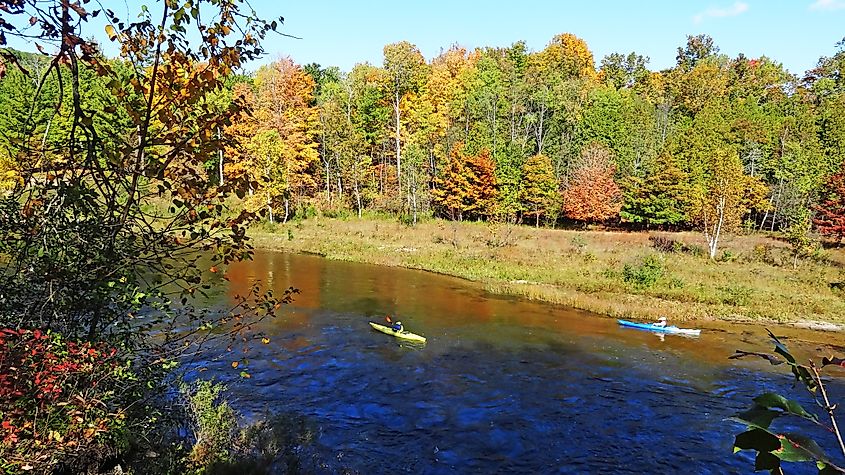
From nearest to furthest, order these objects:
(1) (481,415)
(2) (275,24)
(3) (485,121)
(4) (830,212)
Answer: (2) (275,24) < (1) (481,415) < (4) (830,212) < (3) (485,121)

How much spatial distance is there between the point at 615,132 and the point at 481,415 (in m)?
58.2

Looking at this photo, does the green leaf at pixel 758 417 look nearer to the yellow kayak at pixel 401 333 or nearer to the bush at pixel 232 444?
the bush at pixel 232 444

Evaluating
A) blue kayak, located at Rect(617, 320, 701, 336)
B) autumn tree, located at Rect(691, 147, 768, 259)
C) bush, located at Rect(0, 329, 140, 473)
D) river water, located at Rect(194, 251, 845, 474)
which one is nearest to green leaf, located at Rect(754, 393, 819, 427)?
bush, located at Rect(0, 329, 140, 473)

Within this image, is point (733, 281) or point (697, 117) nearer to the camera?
point (733, 281)

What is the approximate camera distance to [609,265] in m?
38.5

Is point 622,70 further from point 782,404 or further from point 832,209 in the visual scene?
point 782,404

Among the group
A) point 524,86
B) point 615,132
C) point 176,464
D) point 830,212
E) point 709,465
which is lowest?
point 709,465

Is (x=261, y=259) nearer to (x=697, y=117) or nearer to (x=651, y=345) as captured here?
(x=651, y=345)

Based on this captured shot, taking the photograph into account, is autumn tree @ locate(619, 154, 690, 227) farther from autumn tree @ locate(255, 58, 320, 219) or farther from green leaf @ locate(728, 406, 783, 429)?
green leaf @ locate(728, 406, 783, 429)

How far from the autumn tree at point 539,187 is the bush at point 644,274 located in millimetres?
22447

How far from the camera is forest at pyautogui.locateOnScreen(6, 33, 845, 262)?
184 ft

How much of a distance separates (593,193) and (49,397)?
5750 cm

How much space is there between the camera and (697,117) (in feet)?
220

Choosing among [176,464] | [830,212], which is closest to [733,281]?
[830,212]
